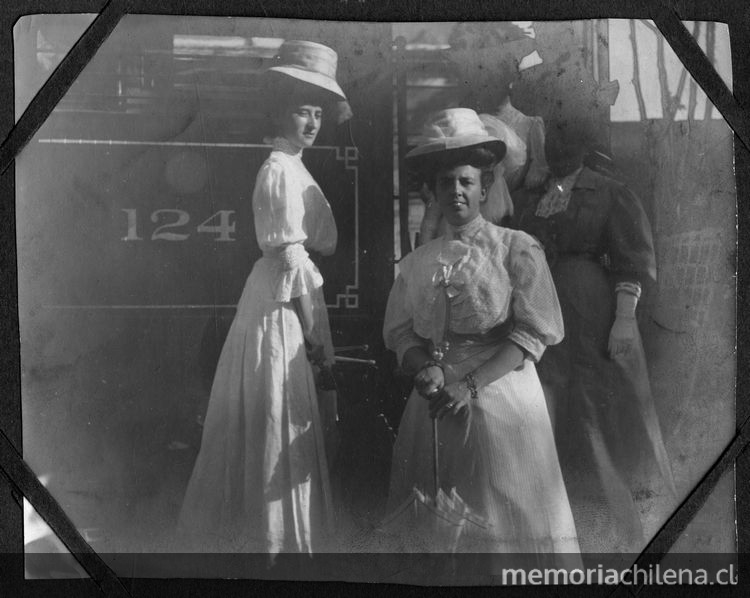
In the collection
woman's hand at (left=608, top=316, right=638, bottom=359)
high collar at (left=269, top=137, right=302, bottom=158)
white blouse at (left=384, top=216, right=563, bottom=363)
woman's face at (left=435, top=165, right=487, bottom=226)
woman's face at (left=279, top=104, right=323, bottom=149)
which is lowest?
woman's hand at (left=608, top=316, right=638, bottom=359)

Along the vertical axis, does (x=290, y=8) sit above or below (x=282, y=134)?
above

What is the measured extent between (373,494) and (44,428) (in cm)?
52

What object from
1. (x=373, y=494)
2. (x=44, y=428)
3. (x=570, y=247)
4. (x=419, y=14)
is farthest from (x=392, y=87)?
(x=44, y=428)

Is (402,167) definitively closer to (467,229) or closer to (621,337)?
(467,229)

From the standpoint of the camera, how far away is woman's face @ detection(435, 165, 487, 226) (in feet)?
4.12

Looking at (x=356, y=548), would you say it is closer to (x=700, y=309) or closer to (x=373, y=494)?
(x=373, y=494)

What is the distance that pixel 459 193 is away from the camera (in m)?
1.25

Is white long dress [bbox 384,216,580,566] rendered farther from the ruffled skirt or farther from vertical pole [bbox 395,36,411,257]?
the ruffled skirt

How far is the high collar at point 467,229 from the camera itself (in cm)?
126

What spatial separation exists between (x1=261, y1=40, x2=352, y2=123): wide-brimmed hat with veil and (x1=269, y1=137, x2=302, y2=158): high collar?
0.06 metres

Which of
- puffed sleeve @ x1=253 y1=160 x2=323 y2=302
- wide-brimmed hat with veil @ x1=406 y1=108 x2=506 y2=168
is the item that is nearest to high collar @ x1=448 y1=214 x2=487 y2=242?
wide-brimmed hat with veil @ x1=406 y1=108 x2=506 y2=168

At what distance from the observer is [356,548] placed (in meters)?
1.26

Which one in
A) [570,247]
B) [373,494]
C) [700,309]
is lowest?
[373,494]

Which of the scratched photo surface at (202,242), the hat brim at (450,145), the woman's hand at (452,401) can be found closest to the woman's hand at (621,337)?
the scratched photo surface at (202,242)
